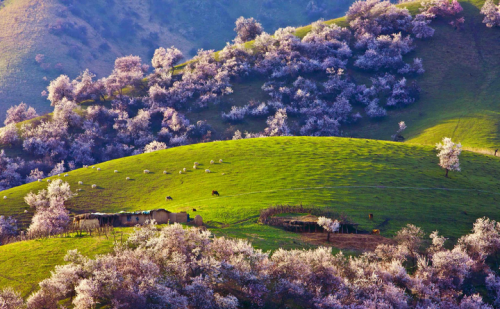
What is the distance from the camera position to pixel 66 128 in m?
114

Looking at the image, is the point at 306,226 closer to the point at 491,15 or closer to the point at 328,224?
the point at 328,224

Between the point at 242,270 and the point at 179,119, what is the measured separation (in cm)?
8698

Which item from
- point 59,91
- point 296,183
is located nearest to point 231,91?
point 59,91

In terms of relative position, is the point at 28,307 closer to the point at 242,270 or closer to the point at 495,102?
the point at 242,270

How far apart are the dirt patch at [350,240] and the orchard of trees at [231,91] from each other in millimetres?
65614

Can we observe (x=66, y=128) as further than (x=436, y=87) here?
No

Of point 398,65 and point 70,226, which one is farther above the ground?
point 398,65

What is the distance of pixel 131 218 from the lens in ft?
169

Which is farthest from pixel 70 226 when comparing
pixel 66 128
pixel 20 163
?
pixel 66 128

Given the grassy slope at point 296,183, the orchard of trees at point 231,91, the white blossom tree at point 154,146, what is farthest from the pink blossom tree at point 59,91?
the grassy slope at point 296,183

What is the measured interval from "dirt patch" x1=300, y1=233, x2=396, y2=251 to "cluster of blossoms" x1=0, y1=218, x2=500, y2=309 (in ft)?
7.33

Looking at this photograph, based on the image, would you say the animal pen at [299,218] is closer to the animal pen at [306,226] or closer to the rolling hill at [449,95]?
the animal pen at [306,226]

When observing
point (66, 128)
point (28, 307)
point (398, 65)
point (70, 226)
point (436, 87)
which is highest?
point (398, 65)

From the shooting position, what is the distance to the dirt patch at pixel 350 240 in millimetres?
47531
